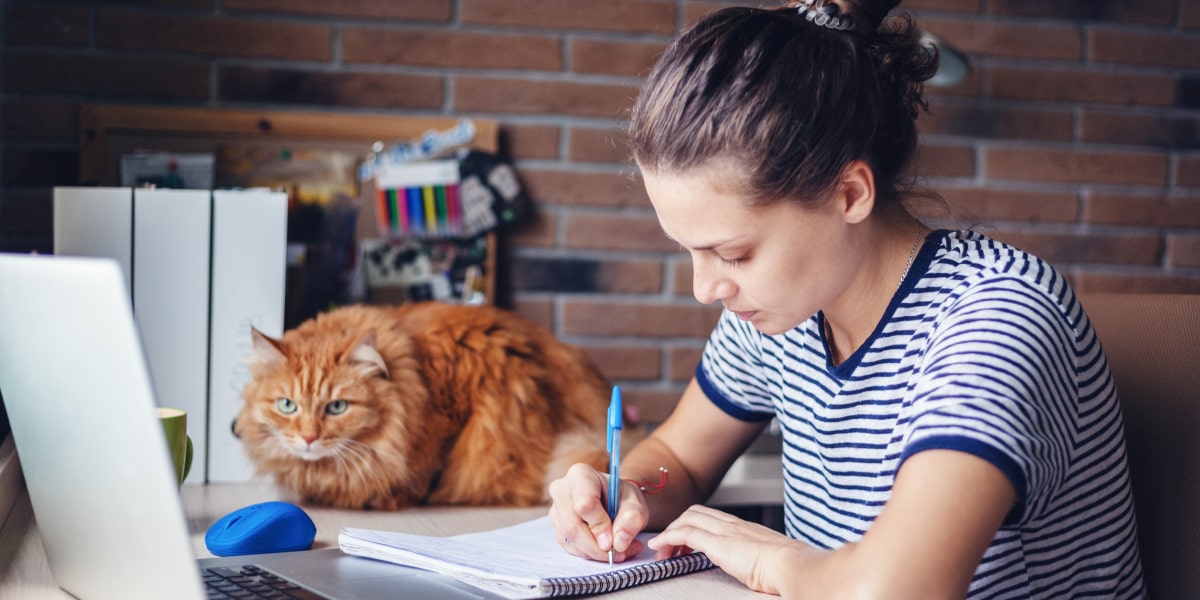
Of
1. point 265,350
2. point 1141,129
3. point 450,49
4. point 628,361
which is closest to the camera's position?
point 265,350

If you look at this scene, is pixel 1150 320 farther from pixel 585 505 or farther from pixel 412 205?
pixel 412 205

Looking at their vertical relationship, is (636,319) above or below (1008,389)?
below

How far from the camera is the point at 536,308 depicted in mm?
1781

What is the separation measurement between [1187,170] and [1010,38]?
1.50 feet

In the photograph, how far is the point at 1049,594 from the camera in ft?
3.09

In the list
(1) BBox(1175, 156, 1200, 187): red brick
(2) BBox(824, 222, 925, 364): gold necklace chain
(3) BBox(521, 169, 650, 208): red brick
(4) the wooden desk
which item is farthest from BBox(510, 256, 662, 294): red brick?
(1) BBox(1175, 156, 1200, 187): red brick

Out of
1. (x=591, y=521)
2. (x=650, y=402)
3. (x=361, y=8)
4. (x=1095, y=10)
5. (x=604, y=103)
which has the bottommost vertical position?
(x=650, y=402)

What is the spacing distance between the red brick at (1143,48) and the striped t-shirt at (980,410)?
3.75 feet

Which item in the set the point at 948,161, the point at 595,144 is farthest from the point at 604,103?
the point at 948,161

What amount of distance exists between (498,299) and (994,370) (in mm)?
1113

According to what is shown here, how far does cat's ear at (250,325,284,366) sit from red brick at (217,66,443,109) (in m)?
0.60

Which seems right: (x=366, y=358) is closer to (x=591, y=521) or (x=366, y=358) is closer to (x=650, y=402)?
(x=591, y=521)

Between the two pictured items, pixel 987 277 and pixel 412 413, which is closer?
pixel 987 277

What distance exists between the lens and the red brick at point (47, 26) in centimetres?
157
